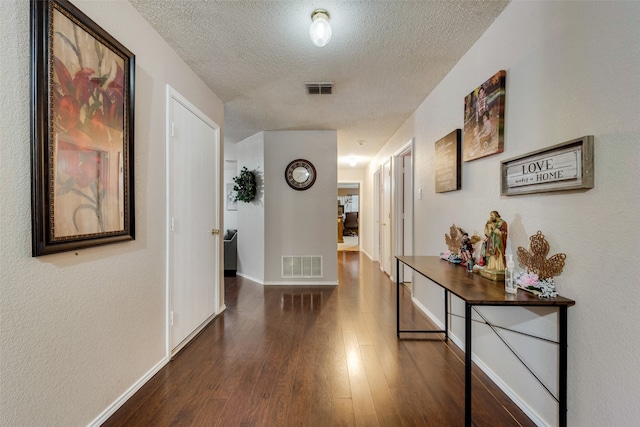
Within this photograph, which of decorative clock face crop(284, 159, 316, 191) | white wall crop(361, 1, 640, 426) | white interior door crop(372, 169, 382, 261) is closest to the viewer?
white wall crop(361, 1, 640, 426)

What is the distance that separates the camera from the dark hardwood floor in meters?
1.50

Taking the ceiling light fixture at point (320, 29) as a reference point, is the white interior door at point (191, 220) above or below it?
below

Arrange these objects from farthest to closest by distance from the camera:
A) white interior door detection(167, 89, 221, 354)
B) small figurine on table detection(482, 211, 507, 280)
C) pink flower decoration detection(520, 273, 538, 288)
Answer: white interior door detection(167, 89, 221, 354), small figurine on table detection(482, 211, 507, 280), pink flower decoration detection(520, 273, 538, 288)

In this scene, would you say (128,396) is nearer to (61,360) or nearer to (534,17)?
(61,360)

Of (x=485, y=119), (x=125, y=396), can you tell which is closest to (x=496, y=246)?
(x=485, y=119)

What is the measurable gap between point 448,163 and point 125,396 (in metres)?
2.81

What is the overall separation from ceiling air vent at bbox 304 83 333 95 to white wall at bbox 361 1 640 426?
1327mm

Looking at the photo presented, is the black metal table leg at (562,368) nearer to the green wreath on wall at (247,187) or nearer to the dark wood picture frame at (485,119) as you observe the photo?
the dark wood picture frame at (485,119)

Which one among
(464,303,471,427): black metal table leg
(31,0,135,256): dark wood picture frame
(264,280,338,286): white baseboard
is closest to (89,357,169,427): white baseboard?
(31,0,135,256): dark wood picture frame

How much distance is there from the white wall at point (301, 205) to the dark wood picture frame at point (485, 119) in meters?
2.29

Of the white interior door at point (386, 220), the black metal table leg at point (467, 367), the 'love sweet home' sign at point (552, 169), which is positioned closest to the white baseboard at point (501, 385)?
the black metal table leg at point (467, 367)

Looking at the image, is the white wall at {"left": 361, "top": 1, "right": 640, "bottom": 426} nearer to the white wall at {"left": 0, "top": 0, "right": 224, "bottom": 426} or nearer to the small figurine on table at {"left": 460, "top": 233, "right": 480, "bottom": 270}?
the small figurine on table at {"left": 460, "top": 233, "right": 480, "bottom": 270}

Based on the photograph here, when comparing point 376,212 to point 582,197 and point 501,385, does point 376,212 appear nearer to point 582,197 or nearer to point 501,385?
point 501,385

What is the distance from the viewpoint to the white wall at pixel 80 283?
1.04 m
